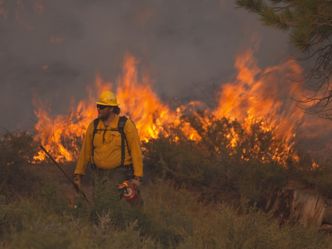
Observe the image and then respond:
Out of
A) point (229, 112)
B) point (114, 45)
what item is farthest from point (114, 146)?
point (114, 45)

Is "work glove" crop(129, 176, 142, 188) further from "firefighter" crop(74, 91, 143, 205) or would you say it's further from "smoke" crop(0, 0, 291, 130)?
"smoke" crop(0, 0, 291, 130)

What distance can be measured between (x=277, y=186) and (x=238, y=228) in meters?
3.68

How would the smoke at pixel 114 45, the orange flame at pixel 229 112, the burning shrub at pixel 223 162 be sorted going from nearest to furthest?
the burning shrub at pixel 223 162 < the orange flame at pixel 229 112 < the smoke at pixel 114 45

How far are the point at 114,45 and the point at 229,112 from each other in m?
6.77

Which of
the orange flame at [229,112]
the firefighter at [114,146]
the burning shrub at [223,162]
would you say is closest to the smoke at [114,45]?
the orange flame at [229,112]

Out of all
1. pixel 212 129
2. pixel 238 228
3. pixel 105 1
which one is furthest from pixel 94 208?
pixel 105 1

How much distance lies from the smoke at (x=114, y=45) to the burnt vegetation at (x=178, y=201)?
438 cm

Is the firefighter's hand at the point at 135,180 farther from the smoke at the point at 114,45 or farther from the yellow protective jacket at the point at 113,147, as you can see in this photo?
the smoke at the point at 114,45

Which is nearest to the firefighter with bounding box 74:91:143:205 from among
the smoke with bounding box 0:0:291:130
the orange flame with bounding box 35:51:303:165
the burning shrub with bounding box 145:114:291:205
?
the burning shrub with bounding box 145:114:291:205

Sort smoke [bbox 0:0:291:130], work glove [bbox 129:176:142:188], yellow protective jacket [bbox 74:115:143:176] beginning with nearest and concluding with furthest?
work glove [bbox 129:176:142:188] < yellow protective jacket [bbox 74:115:143:176] < smoke [bbox 0:0:291:130]

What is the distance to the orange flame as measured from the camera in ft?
35.7

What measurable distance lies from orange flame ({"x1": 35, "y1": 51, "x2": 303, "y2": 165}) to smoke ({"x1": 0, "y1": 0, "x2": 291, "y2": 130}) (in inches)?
20.3

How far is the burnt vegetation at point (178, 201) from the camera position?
171 inches

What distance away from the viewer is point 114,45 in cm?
1844
